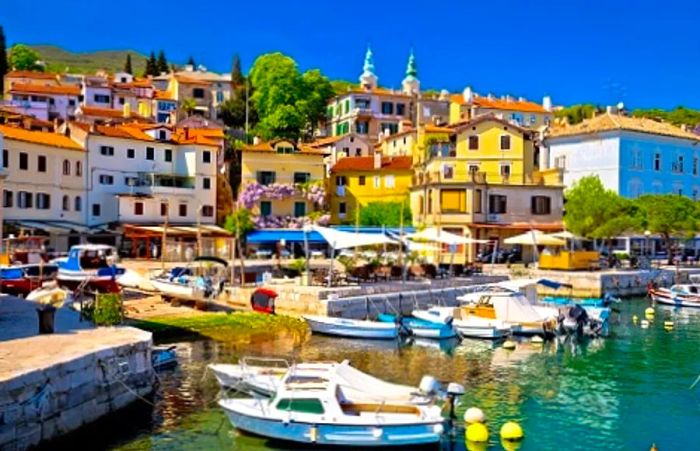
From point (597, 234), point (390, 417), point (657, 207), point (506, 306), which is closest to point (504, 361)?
point (506, 306)

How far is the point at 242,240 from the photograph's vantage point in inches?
2418

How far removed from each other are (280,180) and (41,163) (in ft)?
66.7

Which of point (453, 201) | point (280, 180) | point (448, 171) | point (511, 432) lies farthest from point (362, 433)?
point (280, 180)

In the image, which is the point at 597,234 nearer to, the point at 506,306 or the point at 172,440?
the point at 506,306

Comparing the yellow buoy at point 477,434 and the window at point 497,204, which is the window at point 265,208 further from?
the yellow buoy at point 477,434

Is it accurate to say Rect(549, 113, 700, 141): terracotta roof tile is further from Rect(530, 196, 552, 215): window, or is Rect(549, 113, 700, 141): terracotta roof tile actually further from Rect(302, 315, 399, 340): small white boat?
Rect(302, 315, 399, 340): small white boat

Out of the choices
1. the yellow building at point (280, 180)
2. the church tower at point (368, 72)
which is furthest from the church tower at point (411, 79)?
the yellow building at point (280, 180)

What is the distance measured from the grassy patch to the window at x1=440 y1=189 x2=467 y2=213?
2772cm

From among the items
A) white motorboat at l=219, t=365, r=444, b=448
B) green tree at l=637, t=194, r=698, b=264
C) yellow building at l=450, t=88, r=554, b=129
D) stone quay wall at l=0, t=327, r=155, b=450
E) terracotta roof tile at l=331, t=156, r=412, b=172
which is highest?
yellow building at l=450, t=88, r=554, b=129

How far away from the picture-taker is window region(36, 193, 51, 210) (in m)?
56.1

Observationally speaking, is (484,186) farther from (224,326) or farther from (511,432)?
(511,432)

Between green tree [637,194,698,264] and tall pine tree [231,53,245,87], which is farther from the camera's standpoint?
tall pine tree [231,53,245,87]

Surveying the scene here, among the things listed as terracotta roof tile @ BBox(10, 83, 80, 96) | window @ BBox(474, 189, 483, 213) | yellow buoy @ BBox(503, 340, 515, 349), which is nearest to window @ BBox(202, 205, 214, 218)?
window @ BBox(474, 189, 483, 213)

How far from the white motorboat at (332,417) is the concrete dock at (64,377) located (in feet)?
9.16
